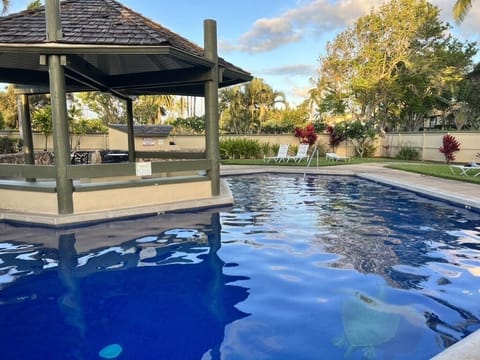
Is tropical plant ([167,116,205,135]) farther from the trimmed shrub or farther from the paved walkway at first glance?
the paved walkway

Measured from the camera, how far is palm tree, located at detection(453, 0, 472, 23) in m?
12.3

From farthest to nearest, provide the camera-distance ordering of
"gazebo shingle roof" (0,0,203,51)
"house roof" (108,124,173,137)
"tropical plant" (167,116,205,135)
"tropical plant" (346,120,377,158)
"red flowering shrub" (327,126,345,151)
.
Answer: "tropical plant" (167,116,205,135), "red flowering shrub" (327,126,345,151), "tropical plant" (346,120,377,158), "house roof" (108,124,173,137), "gazebo shingle roof" (0,0,203,51)

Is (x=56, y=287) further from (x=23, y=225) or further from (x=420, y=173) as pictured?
(x=420, y=173)

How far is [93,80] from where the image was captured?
371 inches

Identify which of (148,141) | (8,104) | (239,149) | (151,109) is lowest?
(239,149)

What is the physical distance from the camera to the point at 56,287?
409cm

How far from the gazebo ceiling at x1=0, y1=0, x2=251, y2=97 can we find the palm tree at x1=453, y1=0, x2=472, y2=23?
8435 mm

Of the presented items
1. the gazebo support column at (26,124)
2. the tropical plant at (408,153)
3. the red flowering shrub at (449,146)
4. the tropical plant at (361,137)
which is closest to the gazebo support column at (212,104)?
the gazebo support column at (26,124)

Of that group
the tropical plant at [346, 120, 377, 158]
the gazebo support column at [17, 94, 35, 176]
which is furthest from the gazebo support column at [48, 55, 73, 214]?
the tropical plant at [346, 120, 377, 158]

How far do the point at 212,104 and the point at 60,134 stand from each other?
3.32 meters

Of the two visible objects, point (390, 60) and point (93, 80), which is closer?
point (93, 80)

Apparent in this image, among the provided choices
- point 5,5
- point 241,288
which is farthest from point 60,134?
point 5,5

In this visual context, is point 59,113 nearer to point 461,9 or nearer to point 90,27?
point 90,27

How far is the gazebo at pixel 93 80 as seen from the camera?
6652 mm
